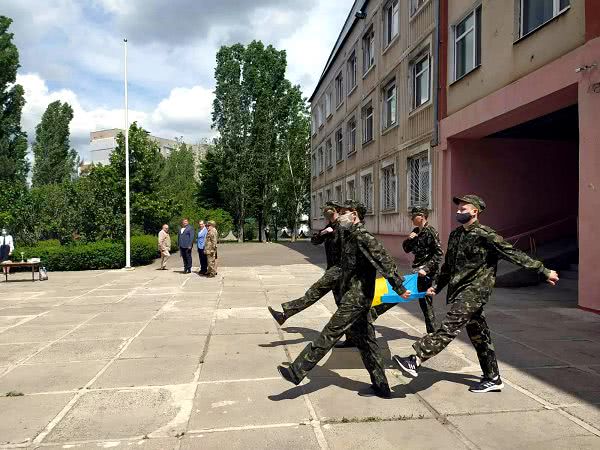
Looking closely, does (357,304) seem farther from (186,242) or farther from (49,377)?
(186,242)

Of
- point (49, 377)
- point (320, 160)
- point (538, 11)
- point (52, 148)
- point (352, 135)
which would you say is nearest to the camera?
point (49, 377)

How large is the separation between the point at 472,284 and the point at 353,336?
117cm

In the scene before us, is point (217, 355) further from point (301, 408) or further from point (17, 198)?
point (17, 198)

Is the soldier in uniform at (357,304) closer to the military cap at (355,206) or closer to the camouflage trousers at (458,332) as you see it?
the military cap at (355,206)

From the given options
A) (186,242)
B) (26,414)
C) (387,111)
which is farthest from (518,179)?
(26,414)

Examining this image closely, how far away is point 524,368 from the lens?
522cm

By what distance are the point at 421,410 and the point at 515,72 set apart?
9.17 m

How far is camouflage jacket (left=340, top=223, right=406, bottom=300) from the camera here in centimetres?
429

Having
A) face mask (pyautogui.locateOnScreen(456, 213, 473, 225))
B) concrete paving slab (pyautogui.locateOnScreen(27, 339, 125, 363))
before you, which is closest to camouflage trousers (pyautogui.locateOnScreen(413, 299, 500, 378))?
face mask (pyautogui.locateOnScreen(456, 213, 473, 225))

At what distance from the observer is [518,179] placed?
1456 cm

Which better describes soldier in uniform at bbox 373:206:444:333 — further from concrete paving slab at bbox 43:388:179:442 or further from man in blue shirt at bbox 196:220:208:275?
man in blue shirt at bbox 196:220:208:275

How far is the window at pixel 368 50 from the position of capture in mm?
21594

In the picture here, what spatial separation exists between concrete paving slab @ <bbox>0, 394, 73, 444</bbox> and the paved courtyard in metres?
0.02

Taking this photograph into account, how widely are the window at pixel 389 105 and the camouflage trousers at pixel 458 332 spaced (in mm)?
14999
